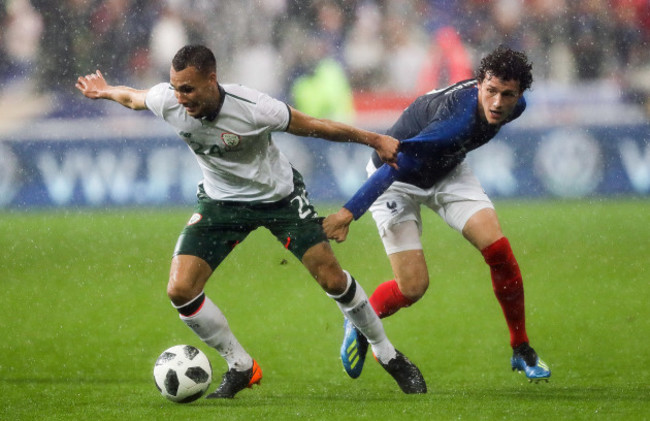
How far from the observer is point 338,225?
202 inches

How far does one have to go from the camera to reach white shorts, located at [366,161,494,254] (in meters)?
5.94

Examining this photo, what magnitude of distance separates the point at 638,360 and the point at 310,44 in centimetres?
874

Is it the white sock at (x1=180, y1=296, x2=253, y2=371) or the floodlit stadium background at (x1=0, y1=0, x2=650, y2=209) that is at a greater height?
the white sock at (x1=180, y1=296, x2=253, y2=371)

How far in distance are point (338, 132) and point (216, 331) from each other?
1207 mm

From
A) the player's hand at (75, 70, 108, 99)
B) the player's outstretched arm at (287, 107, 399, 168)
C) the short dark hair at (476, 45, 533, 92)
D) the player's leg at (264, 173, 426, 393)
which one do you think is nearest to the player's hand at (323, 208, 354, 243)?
the player's leg at (264, 173, 426, 393)

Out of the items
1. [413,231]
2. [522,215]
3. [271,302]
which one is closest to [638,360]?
[413,231]

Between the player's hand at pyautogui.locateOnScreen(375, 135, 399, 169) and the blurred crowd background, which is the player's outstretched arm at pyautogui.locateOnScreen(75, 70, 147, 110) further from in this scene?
Result: the blurred crowd background

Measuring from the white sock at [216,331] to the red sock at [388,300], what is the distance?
3.31ft

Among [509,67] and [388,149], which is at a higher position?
[509,67]

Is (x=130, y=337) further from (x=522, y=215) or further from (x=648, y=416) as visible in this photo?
(x=522, y=215)

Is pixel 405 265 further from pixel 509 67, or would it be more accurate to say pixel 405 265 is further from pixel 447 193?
pixel 509 67

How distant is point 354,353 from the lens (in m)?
6.12

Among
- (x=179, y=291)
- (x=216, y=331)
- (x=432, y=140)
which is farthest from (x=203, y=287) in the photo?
(x=432, y=140)

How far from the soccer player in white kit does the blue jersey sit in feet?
0.81
